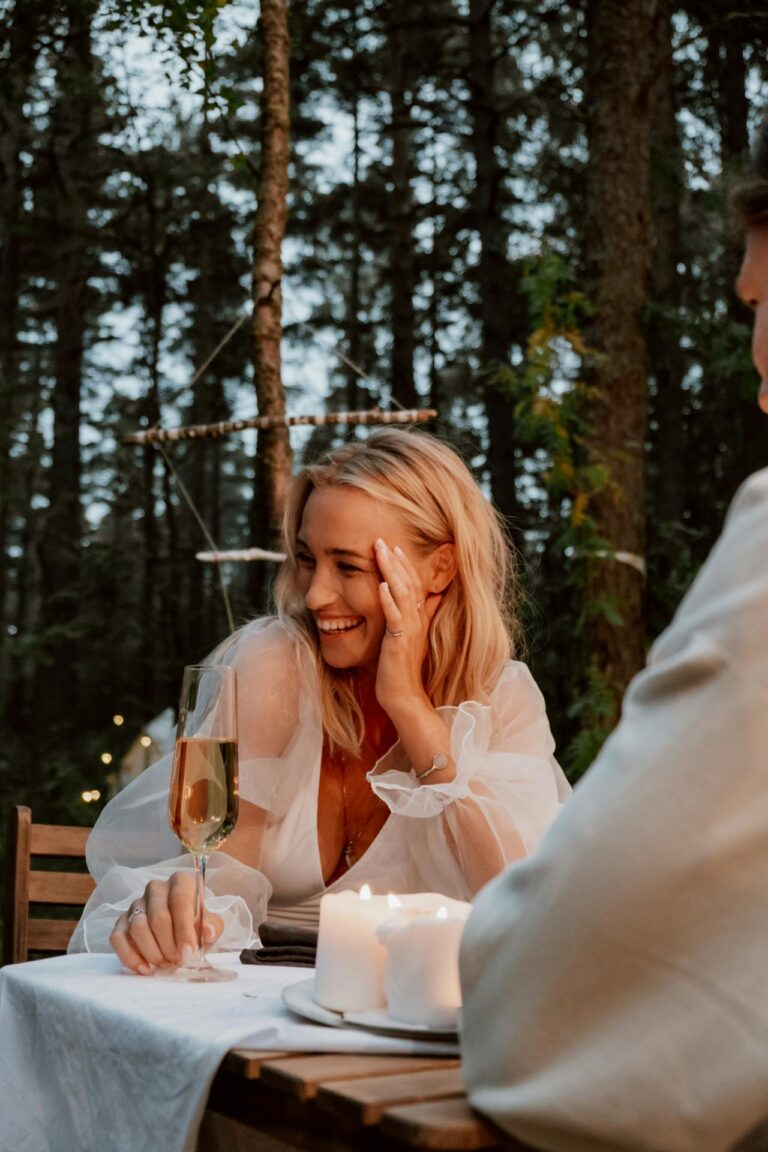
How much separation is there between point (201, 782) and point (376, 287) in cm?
1512

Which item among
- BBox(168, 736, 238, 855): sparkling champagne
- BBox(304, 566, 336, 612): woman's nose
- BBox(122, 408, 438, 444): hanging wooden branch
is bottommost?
BBox(168, 736, 238, 855): sparkling champagne

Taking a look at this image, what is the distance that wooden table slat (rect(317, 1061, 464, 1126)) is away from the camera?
0.96m

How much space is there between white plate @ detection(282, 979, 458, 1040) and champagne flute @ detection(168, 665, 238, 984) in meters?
0.27

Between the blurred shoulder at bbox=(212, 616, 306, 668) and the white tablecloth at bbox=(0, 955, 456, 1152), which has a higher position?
the blurred shoulder at bbox=(212, 616, 306, 668)

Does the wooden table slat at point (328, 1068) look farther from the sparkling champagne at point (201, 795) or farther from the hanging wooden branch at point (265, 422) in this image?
the hanging wooden branch at point (265, 422)

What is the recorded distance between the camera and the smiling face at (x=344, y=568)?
2.59 meters

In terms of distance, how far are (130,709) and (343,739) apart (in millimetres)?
14132

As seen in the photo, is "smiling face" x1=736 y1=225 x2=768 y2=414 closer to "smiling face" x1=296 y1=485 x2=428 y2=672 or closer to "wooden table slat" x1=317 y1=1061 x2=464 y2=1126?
"wooden table slat" x1=317 y1=1061 x2=464 y2=1126

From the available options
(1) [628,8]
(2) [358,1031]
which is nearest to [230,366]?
(1) [628,8]

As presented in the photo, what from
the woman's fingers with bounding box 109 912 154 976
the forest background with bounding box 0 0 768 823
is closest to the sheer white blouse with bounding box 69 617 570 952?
the woman's fingers with bounding box 109 912 154 976

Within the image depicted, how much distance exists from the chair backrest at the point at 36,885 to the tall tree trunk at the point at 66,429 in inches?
422

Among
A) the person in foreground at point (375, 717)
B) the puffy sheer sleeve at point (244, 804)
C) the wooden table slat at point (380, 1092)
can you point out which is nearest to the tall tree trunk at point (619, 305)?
the person in foreground at point (375, 717)

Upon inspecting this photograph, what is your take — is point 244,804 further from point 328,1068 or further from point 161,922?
point 328,1068

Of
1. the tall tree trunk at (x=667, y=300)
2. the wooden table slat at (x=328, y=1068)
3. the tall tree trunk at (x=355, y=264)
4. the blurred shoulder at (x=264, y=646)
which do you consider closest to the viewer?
the wooden table slat at (x=328, y=1068)
